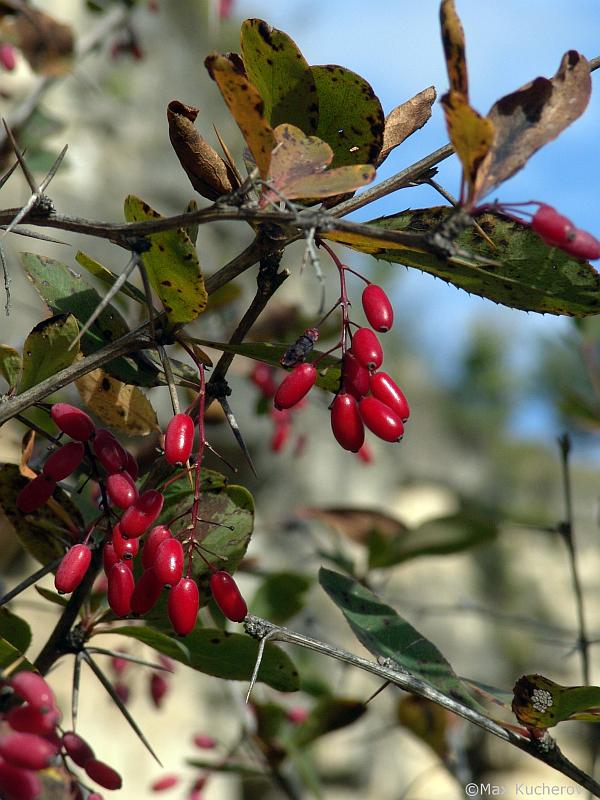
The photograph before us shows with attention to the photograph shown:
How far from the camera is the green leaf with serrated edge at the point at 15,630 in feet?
2.68

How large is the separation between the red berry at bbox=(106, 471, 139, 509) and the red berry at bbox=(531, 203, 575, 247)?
36cm

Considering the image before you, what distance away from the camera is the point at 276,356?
724 mm

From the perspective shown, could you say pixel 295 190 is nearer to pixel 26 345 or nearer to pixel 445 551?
pixel 26 345

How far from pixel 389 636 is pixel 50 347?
0.40m

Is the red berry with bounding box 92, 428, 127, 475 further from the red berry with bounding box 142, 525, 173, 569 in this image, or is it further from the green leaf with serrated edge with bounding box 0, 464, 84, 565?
the green leaf with serrated edge with bounding box 0, 464, 84, 565

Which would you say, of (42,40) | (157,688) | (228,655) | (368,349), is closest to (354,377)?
(368,349)

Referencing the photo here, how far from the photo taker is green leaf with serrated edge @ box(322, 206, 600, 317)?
25.9 inches

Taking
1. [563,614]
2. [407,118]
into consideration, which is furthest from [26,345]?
[563,614]

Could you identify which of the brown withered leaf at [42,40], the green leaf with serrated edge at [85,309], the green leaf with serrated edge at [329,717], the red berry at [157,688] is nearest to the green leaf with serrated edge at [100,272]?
the green leaf with serrated edge at [85,309]

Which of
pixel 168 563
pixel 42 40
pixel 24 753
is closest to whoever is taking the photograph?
pixel 24 753

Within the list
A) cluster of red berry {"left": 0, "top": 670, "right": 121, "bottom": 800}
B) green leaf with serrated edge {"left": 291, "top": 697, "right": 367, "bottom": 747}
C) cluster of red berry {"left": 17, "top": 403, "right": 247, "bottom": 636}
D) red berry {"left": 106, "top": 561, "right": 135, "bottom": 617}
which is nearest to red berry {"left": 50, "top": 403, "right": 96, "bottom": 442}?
cluster of red berry {"left": 17, "top": 403, "right": 247, "bottom": 636}

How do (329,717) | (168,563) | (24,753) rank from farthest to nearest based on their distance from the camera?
(329,717), (168,563), (24,753)

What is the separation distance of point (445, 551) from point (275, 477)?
4.57m

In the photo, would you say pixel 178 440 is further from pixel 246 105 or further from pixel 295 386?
pixel 246 105
